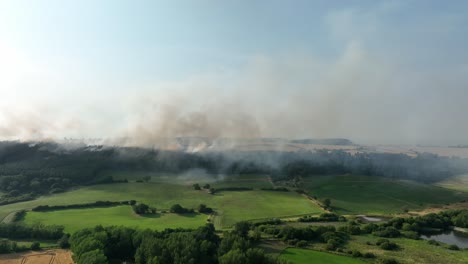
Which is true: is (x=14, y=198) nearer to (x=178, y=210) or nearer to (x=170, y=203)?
(x=170, y=203)

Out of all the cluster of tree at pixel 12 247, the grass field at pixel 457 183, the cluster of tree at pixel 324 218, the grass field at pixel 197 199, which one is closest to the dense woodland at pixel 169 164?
the grass field at pixel 457 183

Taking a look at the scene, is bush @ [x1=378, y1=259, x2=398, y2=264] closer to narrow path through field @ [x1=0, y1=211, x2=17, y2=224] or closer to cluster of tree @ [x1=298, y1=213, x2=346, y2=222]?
cluster of tree @ [x1=298, y1=213, x2=346, y2=222]

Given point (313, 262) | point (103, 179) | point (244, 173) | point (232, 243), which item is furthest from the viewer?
point (244, 173)

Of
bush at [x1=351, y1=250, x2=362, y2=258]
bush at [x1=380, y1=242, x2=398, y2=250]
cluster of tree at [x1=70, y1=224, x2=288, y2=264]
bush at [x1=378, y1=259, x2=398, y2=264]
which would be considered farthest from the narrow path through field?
bush at [x1=380, y1=242, x2=398, y2=250]

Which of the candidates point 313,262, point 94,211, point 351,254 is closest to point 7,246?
point 94,211

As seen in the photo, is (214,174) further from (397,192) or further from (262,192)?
(397,192)

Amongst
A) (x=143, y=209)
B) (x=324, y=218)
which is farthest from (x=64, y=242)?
(x=324, y=218)

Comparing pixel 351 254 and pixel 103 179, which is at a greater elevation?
pixel 103 179
